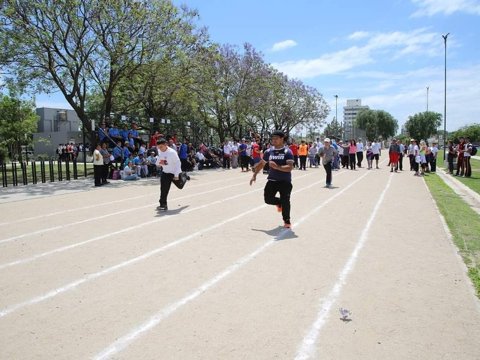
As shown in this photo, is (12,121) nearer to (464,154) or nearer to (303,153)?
(303,153)

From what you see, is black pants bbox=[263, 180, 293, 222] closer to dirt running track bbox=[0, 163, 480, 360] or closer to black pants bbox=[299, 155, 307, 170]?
dirt running track bbox=[0, 163, 480, 360]

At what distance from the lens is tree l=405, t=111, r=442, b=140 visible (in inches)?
4186

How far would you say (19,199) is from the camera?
13.0 metres

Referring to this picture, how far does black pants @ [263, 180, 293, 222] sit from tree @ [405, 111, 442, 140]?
107m

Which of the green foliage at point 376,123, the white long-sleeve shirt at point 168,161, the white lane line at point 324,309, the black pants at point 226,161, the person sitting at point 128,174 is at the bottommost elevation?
the white lane line at point 324,309

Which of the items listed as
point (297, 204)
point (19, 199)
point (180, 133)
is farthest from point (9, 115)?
point (297, 204)

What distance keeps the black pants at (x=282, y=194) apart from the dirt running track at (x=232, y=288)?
372mm

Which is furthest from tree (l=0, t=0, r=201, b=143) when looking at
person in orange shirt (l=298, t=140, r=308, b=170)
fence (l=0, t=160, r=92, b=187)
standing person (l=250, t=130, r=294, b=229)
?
standing person (l=250, t=130, r=294, b=229)

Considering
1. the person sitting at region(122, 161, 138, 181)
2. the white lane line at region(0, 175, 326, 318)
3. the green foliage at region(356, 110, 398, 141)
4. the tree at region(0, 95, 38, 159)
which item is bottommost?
the white lane line at region(0, 175, 326, 318)

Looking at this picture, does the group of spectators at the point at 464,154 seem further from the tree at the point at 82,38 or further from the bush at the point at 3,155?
the bush at the point at 3,155

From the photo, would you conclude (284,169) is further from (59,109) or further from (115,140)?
(59,109)

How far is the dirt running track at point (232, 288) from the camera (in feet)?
11.8

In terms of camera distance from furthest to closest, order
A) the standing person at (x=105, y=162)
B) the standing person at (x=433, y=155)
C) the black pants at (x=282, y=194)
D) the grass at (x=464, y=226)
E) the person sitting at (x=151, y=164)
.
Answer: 1. the standing person at (x=433, y=155)
2. the person sitting at (x=151, y=164)
3. the standing person at (x=105, y=162)
4. the black pants at (x=282, y=194)
5. the grass at (x=464, y=226)

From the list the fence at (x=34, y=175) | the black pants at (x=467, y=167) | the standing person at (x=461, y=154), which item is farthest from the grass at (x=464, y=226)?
the fence at (x=34, y=175)
